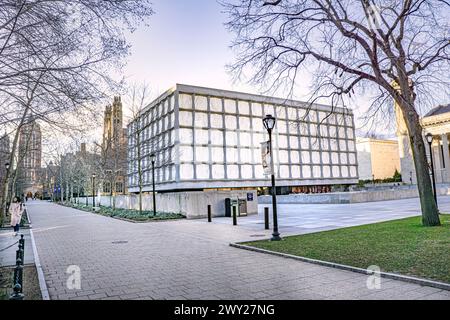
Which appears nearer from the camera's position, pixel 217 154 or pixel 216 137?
pixel 217 154

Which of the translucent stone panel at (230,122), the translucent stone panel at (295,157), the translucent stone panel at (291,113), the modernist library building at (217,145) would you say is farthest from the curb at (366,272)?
the translucent stone panel at (291,113)

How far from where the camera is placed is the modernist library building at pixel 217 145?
1785 inches

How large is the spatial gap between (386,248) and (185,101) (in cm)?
4053

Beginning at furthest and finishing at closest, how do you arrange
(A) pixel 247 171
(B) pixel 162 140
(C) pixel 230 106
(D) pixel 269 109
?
(D) pixel 269 109 → (C) pixel 230 106 → (A) pixel 247 171 → (B) pixel 162 140

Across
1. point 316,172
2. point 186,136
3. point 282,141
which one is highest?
point 282,141

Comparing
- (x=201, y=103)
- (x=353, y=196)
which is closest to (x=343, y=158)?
(x=201, y=103)

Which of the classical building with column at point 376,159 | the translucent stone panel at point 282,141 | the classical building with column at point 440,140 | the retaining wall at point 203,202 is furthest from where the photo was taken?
the classical building with column at point 376,159

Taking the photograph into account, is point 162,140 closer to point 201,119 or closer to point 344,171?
point 201,119

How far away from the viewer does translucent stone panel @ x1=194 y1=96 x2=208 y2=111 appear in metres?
47.8

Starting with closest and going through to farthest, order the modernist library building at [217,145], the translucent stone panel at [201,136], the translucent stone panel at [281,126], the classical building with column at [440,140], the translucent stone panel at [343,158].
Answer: the modernist library building at [217,145], the translucent stone panel at [201,136], the classical building with column at [440,140], the translucent stone panel at [281,126], the translucent stone panel at [343,158]

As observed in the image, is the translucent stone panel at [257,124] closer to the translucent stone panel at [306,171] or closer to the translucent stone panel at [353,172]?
the translucent stone panel at [306,171]

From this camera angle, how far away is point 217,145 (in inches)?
1914

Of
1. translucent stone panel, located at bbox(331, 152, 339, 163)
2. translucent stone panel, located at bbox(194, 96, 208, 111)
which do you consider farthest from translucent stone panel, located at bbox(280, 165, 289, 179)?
translucent stone panel, located at bbox(194, 96, 208, 111)
